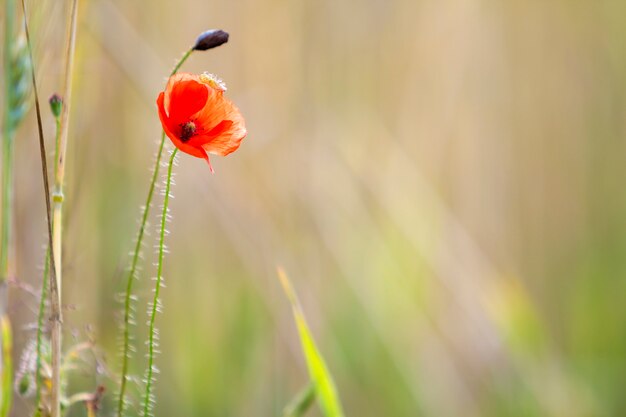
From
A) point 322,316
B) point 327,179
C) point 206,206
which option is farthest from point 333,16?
point 322,316

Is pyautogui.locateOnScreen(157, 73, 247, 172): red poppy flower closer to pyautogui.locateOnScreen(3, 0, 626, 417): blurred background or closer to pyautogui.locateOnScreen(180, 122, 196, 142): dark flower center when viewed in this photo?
Answer: pyautogui.locateOnScreen(180, 122, 196, 142): dark flower center

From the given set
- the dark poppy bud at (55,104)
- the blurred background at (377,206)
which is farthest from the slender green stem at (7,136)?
the blurred background at (377,206)

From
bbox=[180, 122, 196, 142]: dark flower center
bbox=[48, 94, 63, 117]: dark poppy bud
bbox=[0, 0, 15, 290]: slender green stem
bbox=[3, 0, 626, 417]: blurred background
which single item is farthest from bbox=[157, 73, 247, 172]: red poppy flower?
bbox=[3, 0, 626, 417]: blurred background

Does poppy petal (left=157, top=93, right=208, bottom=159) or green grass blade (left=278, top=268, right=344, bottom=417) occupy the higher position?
poppy petal (left=157, top=93, right=208, bottom=159)

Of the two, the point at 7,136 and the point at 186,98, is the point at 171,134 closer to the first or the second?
the point at 186,98

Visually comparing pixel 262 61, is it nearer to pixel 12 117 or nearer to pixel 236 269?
pixel 236 269

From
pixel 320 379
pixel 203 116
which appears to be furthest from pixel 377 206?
pixel 203 116

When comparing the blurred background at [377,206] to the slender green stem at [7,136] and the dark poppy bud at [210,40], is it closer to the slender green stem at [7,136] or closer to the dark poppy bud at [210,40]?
the slender green stem at [7,136]
